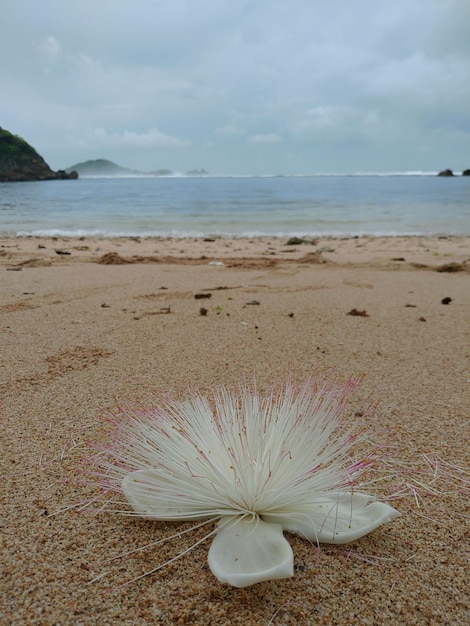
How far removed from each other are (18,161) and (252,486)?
84020 millimetres

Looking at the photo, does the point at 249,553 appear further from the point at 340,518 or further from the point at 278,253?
the point at 278,253

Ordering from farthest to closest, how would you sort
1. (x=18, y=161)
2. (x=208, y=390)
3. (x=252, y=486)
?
1. (x=18, y=161)
2. (x=208, y=390)
3. (x=252, y=486)

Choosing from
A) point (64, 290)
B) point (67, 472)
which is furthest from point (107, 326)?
point (67, 472)

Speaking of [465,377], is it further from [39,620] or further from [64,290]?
[64,290]

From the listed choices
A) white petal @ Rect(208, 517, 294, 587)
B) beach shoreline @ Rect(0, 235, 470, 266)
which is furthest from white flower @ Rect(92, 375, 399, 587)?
beach shoreline @ Rect(0, 235, 470, 266)

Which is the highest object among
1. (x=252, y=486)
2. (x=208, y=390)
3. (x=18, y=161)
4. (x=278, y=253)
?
(x=18, y=161)

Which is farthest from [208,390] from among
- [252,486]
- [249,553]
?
[249,553]

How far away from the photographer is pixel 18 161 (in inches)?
2970

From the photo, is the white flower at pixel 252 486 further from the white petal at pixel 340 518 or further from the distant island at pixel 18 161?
the distant island at pixel 18 161

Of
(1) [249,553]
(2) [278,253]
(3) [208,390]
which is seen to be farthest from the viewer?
(2) [278,253]

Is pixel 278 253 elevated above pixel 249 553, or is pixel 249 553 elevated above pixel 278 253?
pixel 249 553

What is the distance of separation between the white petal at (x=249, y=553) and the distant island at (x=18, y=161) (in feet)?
255

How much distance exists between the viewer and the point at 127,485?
1.27m

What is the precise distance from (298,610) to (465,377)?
1717 mm
